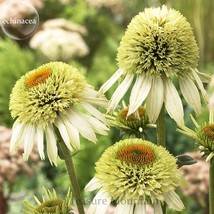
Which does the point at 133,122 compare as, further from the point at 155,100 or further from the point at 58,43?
the point at 58,43

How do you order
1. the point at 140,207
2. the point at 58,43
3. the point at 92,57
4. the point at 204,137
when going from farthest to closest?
the point at 92,57
the point at 58,43
the point at 204,137
the point at 140,207

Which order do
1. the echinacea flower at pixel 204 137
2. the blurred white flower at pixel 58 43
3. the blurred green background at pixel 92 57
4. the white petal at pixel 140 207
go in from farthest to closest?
the blurred white flower at pixel 58 43 → the blurred green background at pixel 92 57 → the echinacea flower at pixel 204 137 → the white petal at pixel 140 207

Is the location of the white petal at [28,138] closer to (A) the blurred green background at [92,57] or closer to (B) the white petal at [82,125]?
(B) the white petal at [82,125]

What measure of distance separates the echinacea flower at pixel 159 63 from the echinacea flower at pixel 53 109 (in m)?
0.03

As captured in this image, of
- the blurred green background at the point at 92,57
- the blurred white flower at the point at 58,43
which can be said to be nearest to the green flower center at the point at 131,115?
the blurred green background at the point at 92,57

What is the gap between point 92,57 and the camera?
3004 mm

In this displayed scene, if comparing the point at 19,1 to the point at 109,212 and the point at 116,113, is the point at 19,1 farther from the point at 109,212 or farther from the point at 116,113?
the point at 116,113

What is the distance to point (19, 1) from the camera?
2.41 meters

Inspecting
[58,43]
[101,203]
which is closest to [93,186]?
[101,203]

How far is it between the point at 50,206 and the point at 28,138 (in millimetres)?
89

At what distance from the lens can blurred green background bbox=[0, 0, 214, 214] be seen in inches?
68.7

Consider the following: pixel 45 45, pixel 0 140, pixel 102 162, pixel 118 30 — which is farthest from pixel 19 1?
pixel 102 162

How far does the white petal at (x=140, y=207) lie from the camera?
0.56m

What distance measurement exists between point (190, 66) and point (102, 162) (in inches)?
5.8
